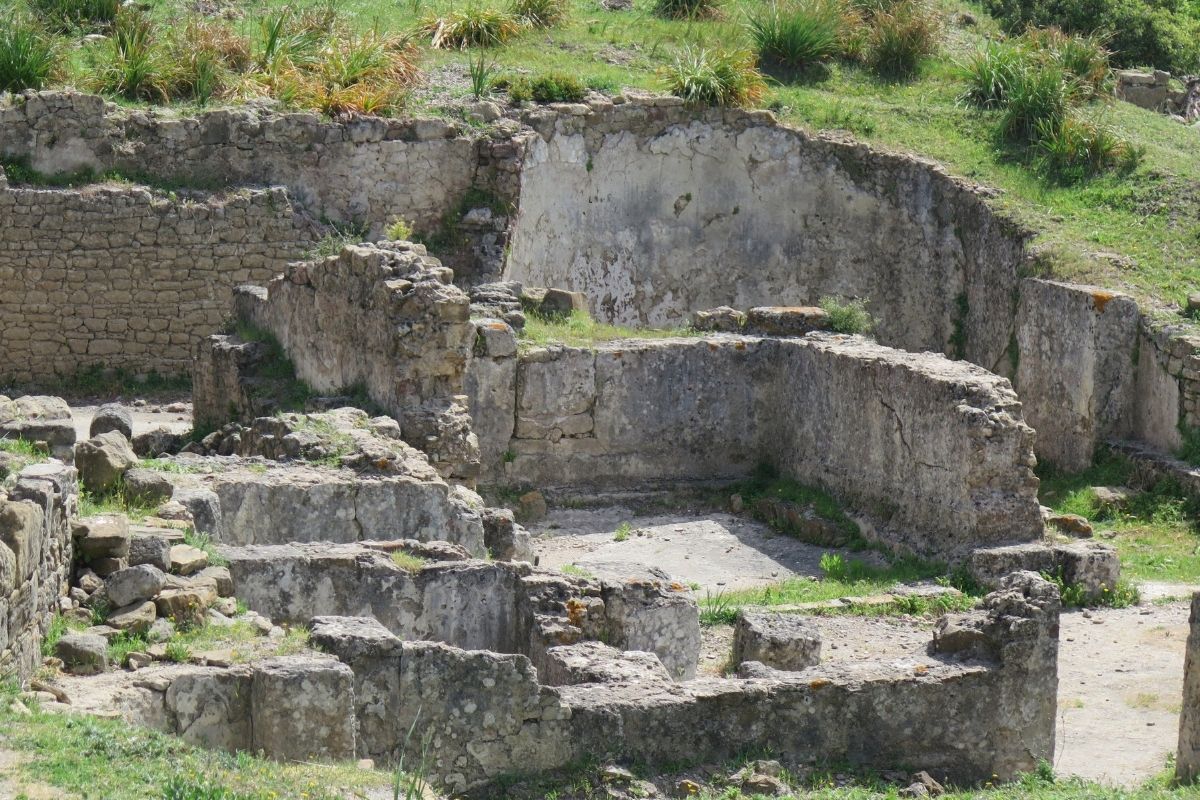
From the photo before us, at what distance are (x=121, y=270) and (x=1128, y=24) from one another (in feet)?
39.8

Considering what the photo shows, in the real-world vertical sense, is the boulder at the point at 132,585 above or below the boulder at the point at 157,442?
above

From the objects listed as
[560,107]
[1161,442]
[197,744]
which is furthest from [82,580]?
[560,107]

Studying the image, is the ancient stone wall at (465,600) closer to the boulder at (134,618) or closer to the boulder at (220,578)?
the boulder at (220,578)

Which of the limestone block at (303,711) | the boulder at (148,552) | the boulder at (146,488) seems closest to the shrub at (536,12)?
the boulder at (146,488)

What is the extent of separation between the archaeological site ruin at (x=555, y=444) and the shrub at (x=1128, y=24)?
14.0 ft

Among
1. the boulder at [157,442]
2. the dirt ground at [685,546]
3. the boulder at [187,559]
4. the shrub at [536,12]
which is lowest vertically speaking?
the dirt ground at [685,546]

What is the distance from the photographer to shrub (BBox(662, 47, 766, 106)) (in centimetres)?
2208

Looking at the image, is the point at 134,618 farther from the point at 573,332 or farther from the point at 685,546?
the point at 573,332

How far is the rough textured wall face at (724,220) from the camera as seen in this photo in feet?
70.6

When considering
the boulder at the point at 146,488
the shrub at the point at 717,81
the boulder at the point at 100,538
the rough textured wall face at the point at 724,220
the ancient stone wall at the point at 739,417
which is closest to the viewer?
the boulder at the point at 100,538

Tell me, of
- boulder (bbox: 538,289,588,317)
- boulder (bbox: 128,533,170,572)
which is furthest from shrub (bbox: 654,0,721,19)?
boulder (bbox: 128,533,170,572)

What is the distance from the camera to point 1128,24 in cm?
2502

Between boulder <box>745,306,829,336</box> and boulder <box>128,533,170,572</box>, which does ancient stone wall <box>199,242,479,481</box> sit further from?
boulder <box>128,533,170,572</box>

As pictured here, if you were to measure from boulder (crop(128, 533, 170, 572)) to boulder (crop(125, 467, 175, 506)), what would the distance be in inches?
49.7
